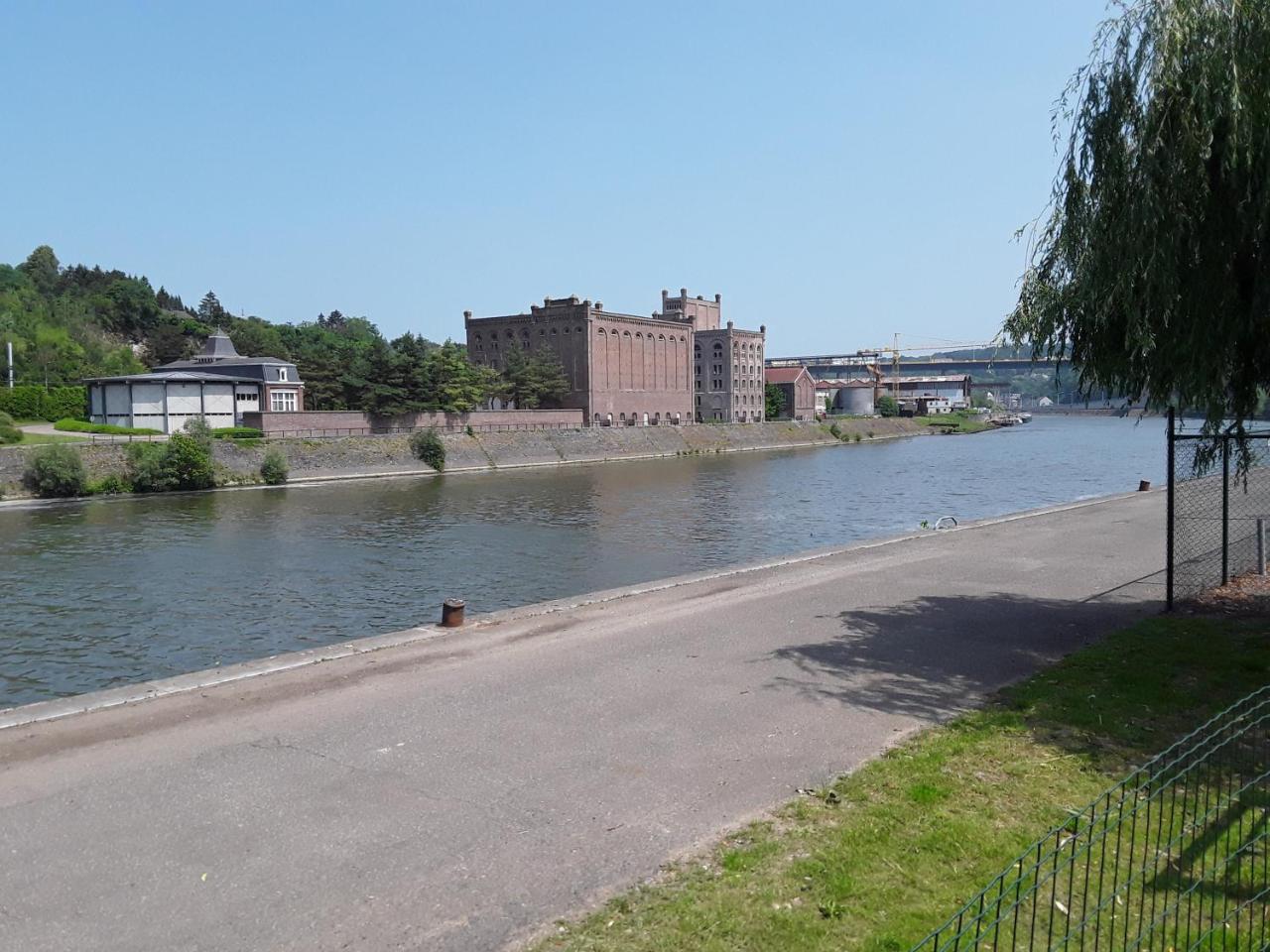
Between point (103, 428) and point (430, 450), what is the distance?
76.1 feet

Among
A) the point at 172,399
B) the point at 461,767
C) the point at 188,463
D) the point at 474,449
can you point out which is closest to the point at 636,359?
the point at 474,449

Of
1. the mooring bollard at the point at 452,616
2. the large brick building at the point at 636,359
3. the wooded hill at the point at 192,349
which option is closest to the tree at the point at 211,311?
the wooded hill at the point at 192,349

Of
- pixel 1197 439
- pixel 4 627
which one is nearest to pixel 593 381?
pixel 4 627

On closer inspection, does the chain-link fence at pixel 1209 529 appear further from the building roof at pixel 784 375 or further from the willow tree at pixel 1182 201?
the building roof at pixel 784 375

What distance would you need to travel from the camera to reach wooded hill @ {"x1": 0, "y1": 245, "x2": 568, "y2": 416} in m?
86.9

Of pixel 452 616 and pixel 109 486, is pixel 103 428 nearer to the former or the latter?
pixel 109 486

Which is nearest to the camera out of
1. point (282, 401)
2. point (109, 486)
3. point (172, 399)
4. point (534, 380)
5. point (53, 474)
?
point (53, 474)

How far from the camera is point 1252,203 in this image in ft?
32.7

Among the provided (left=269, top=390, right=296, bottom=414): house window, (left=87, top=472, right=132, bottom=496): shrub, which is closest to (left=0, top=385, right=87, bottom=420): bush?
(left=269, top=390, right=296, bottom=414): house window

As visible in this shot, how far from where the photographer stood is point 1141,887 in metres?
5.29

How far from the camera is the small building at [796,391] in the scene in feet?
518

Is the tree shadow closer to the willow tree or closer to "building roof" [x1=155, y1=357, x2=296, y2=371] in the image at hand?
the willow tree

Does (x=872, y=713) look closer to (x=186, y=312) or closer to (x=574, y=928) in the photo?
(x=574, y=928)

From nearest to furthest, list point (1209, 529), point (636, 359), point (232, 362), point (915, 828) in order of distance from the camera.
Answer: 1. point (915, 828)
2. point (1209, 529)
3. point (232, 362)
4. point (636, 359)
